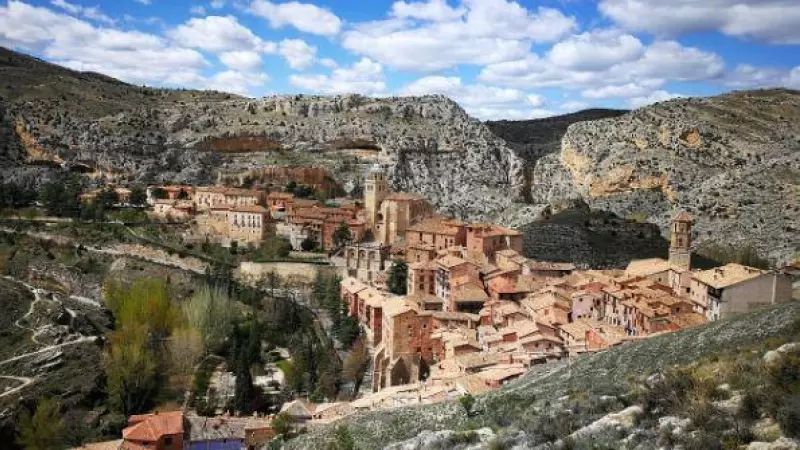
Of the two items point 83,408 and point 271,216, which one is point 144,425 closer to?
point 83,408

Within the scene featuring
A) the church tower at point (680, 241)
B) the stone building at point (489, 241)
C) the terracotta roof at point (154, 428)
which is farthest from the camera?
the stone building at point (489, 241)

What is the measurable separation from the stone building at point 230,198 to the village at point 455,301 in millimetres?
4671

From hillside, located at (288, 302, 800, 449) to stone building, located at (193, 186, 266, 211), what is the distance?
43190mm

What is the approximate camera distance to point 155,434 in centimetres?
2673

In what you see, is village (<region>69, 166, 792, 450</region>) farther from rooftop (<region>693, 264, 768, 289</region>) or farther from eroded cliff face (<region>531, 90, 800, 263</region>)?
eroded cliff face (<region>531, 90, 800, 263</region>)

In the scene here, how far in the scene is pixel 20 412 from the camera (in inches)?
1134

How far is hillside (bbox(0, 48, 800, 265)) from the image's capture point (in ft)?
200

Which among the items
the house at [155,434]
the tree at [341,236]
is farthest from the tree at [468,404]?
the tree at [341,236]

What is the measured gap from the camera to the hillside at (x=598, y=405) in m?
12.3

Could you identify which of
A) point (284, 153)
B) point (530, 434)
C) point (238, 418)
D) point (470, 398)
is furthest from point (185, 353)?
point (284, 153)

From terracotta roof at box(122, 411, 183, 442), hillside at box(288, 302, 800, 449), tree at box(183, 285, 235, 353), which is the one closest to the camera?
hillside at box(288, 302, 800, 449)

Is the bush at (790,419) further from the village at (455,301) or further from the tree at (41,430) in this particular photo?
the tree at (41,430)

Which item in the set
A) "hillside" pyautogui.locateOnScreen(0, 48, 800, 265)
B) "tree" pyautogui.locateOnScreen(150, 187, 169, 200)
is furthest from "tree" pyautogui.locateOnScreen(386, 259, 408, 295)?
"tree" pyautogui.locateOnScreen(150, 187, 169, 200)

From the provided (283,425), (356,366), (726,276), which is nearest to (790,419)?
(283,425)
